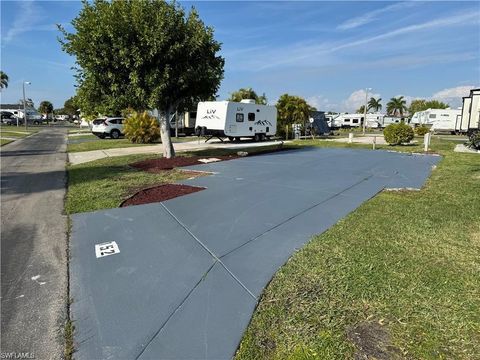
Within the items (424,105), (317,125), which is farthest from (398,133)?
(424,105)

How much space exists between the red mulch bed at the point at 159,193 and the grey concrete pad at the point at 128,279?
3.96ft

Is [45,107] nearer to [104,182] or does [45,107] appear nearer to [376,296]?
[104,182]

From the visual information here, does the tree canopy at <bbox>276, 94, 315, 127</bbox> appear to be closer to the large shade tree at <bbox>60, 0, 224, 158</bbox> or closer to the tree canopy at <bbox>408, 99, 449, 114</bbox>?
the large shade tree at <bbox>60, 0, 224, 158</bbox>

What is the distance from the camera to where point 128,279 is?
3.70 metres

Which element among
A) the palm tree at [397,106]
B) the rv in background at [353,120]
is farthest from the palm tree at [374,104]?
the rv in background at [353,120]

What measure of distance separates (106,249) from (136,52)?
25.6ft

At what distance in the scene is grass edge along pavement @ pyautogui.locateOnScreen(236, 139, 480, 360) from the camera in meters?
2.59

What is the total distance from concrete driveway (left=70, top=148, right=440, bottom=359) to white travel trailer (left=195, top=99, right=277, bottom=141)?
13868mm

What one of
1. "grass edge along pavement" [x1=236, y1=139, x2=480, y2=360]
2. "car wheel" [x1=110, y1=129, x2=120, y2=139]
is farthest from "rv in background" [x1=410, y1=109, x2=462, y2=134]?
"grass edge along pavement" [x1=236, y1=139, x2=480, y2=360]

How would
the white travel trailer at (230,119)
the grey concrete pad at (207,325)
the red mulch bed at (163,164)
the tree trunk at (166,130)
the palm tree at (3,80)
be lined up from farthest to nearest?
the palm tree at (3,80), the white travel trailer at (230,119), the tree trunk at (166,130), the red mulch bed at (163,164), the grey concrete pad at (207,325)

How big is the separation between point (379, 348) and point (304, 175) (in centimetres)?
733

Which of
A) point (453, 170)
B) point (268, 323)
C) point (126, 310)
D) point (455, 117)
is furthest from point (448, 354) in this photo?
point (455, 117)

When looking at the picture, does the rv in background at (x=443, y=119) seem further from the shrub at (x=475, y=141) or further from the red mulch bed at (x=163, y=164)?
the red mulch bed at (x=163, y=164)

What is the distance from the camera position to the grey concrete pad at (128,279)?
9.18ft
